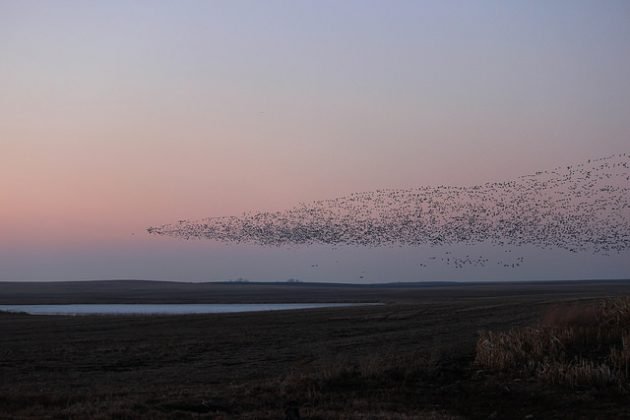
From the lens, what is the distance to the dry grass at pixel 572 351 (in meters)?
18.0

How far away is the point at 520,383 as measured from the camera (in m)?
18.7

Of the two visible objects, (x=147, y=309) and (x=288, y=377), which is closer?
(x=288, y=377)

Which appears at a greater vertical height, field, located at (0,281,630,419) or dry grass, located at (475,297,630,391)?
dry grass, located at (475,297,630,391)

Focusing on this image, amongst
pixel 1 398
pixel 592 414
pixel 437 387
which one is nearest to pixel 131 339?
pixel 1 398

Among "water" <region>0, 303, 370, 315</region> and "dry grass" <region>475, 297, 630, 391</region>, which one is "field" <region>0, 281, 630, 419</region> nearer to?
"dry grass" <region>475, 297, 630, 391</region>

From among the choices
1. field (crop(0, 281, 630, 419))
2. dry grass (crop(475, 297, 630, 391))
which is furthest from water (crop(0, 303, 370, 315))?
dry grass (crop(475, 297, 630, 391))

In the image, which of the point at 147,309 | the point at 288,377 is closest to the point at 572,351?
the point at 288,377

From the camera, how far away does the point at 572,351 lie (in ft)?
67.3

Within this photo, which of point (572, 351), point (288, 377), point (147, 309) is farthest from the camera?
point (147, 309)

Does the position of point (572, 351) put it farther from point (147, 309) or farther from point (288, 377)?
point (147, 309)

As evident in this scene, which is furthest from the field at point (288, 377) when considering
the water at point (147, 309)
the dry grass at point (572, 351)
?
the water at point (147, 309)

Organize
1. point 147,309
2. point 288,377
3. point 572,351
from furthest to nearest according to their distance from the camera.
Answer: point 147,309 → point 572,351 → point 288,377

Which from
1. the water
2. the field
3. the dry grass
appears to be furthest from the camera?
the water

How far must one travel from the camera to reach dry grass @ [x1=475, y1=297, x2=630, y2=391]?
18.0m
